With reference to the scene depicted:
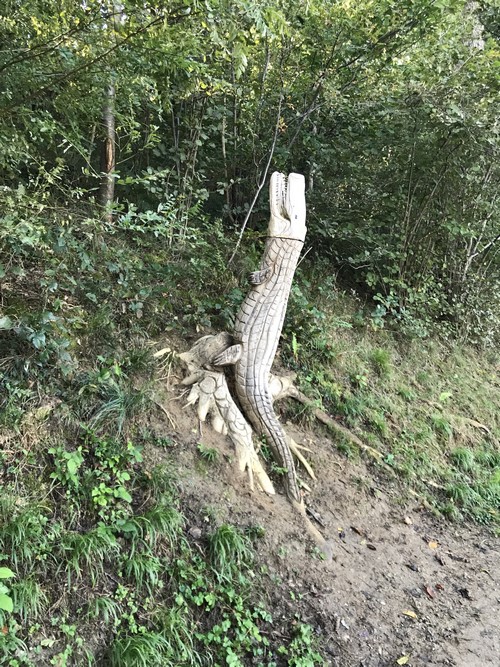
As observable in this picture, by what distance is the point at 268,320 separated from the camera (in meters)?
4.00

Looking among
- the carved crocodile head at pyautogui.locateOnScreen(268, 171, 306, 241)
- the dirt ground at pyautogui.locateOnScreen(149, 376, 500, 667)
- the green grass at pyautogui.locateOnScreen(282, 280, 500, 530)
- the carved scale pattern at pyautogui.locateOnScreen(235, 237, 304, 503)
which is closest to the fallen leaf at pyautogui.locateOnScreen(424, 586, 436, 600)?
the dirt ground at pyautogui.locateOnScreen(149, 376, 500, 667)

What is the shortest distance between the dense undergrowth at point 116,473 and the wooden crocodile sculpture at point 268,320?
2.31 feet

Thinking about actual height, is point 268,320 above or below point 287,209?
below

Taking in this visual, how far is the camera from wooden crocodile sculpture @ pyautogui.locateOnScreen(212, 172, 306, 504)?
13.0 feet

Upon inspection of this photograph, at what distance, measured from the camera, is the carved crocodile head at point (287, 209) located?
13.0 feet

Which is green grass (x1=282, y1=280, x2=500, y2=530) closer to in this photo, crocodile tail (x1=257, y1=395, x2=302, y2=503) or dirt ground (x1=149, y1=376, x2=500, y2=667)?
dirt ground (x1=149, y1=376, x2=500, y2=667)

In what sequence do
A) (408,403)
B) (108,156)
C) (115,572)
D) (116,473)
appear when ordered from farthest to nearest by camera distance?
(408,403) → (108,156) → (116,473) → (115,572)

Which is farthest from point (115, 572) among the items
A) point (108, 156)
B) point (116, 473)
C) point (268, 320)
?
point (108, 156)

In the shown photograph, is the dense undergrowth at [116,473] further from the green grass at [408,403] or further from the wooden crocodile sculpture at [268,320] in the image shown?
the wooden crocodile sculpture at [268,320]

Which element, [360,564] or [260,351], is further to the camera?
[260,351]

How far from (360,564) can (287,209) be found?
9.65 ft

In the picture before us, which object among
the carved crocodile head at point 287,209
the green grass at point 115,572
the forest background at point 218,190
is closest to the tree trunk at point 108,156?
the forest background at point 218,190

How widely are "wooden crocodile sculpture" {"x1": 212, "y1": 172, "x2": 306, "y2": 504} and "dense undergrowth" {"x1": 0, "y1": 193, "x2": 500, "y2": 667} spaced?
70cm

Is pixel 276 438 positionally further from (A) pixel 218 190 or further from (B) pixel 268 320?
(A) pixel 218 190
